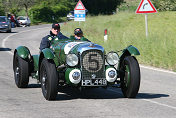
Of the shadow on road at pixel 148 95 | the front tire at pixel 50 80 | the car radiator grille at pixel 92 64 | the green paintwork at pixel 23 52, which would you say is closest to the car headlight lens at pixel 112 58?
the car radiator grille at pixel 92 64

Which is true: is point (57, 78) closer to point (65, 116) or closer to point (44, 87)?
point (44, 87)

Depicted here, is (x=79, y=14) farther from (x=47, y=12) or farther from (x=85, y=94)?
(x=47, y=12)

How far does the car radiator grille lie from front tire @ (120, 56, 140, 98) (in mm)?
550

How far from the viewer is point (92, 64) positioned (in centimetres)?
935

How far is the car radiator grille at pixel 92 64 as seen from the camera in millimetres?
9305

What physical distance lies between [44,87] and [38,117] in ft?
6.93

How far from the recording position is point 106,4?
221 ft

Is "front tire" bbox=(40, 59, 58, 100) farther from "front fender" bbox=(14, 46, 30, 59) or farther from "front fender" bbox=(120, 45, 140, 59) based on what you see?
"front fender" bbox=(120, 45, 140, 59)

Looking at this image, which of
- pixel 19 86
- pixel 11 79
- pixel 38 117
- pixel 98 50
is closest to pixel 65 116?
pixel 38 117

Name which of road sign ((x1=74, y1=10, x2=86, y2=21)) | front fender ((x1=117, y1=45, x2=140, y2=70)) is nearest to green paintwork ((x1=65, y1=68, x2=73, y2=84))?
front fender ((x1=117, y1=45, x2=140, y2=70))

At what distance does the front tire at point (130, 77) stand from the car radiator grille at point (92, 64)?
21.7 inches

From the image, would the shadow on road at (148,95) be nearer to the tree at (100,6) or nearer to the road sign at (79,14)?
the road sign at (79,14)

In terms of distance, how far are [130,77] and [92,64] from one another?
831mm

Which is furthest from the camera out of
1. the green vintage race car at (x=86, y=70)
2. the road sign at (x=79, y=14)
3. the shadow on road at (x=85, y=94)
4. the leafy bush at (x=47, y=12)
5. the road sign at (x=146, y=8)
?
the leafy bush at (x=47, y=12)
